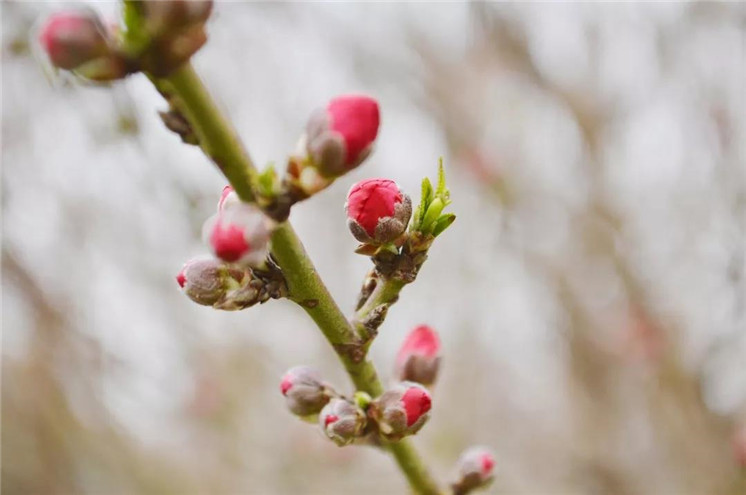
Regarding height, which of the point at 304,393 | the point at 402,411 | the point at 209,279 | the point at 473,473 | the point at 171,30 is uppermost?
the point at 171,30

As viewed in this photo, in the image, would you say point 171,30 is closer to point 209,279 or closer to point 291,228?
point 291,228

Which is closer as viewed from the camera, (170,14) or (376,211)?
(170,14)

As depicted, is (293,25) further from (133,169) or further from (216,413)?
(216,413)

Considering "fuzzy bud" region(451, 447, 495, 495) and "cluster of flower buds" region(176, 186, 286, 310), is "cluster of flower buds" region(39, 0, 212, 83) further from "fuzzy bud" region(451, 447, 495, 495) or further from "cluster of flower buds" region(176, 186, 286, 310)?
"fuzzy bud" region(451, 447, 495, 495)

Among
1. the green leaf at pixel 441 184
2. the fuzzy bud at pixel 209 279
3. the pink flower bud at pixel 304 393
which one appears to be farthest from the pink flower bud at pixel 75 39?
the pink flower bud at pixel 304 393

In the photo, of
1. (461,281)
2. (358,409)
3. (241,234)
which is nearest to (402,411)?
(358,409)

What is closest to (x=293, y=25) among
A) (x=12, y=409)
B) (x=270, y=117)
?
(x=270, y=117)

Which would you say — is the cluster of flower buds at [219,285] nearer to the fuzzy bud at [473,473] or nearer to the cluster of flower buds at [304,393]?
the cluster of flower buds at [304,393]
